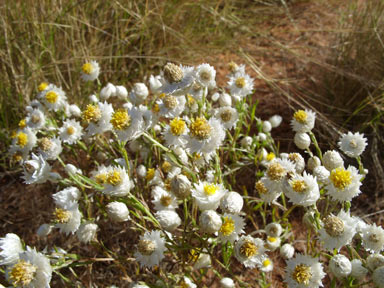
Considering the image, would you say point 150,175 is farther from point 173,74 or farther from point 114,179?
point 173,74

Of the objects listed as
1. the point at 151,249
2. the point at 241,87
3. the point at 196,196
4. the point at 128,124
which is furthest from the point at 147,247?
the point at 241,87

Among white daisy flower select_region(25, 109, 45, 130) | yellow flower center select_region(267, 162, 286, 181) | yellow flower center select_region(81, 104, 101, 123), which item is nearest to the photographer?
yellow flower center select_region(267, 162, 286, 181)

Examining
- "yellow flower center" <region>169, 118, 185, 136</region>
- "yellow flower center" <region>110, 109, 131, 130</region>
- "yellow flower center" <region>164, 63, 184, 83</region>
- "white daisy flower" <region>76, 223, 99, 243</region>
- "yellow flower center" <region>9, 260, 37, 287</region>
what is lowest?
"white daisy flower" <region>76, 223, 99, 243</region>

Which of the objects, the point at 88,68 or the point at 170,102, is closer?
the point at 170,102

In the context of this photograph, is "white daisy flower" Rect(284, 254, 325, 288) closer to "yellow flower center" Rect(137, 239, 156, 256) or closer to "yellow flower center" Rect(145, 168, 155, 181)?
"yellow flower center" Rect(137, 239, 156, 256)

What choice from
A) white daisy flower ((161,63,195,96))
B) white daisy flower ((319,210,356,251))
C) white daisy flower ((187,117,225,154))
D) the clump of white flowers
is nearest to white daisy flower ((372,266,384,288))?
the clump of white flowers

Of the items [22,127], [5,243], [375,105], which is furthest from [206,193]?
[375,105]
